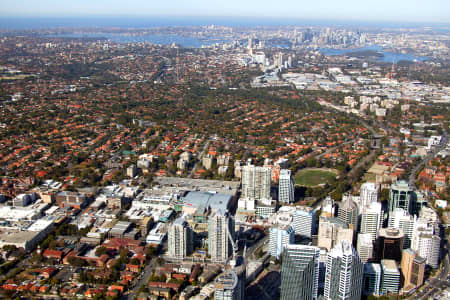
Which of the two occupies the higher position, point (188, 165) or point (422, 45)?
point (422, 45)

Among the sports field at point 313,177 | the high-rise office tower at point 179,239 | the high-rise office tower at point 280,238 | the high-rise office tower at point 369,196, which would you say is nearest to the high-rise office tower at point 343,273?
the high-rise office tower at point 280,238

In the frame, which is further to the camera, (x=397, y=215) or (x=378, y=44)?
(x=378, y=44)

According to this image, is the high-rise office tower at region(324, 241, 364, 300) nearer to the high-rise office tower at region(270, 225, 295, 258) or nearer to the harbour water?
the high-rise office tower at region(270, 225, 295, 258)

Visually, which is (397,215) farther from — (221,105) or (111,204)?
(221,105)

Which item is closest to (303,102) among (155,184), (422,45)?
(155,184)

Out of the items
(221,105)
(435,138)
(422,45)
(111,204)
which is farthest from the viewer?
(422,45)

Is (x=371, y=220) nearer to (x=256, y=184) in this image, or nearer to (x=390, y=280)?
(x=390, y=280)

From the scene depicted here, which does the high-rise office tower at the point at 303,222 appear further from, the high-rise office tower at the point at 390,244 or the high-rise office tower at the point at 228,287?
the high-rise office tower at the point at 228,287
